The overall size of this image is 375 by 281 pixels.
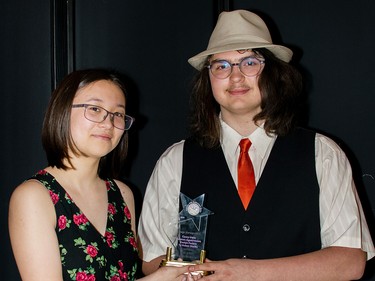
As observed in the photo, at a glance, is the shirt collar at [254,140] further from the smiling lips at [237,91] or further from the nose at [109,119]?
the nose at [109,119]

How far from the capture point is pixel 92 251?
1740 millimetres

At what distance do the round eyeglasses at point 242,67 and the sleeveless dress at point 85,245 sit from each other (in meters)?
0.62

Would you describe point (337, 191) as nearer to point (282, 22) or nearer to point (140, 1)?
point (282, 22)

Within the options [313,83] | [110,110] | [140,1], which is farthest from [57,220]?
[313,83]

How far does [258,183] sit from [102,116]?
60cm

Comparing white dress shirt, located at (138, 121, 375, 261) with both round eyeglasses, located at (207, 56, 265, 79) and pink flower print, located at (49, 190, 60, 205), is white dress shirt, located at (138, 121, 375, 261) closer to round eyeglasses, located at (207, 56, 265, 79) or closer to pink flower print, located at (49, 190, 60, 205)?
round eyeglasses, located at (207, 56, 265, 79)

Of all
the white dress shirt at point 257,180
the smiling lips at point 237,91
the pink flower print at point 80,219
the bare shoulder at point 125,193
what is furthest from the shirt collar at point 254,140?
the pink flower print at point 80,219

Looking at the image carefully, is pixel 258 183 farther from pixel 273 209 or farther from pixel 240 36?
pixel 240 36

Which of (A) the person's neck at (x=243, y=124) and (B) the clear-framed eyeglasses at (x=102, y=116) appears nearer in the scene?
(B) the clear-framed eyeglasses at (x=102, y=116)

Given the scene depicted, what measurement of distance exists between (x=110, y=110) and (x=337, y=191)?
2.69 feet

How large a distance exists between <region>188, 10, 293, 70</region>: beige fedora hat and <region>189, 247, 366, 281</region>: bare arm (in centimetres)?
74

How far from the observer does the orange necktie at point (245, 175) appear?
6.68ft

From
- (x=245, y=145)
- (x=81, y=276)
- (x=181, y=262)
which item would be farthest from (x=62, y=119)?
(x=245, y=145)

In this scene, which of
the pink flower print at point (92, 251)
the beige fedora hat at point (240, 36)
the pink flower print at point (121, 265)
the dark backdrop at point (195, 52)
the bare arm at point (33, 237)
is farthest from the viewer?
the dark backdrop at point (195, 52)
